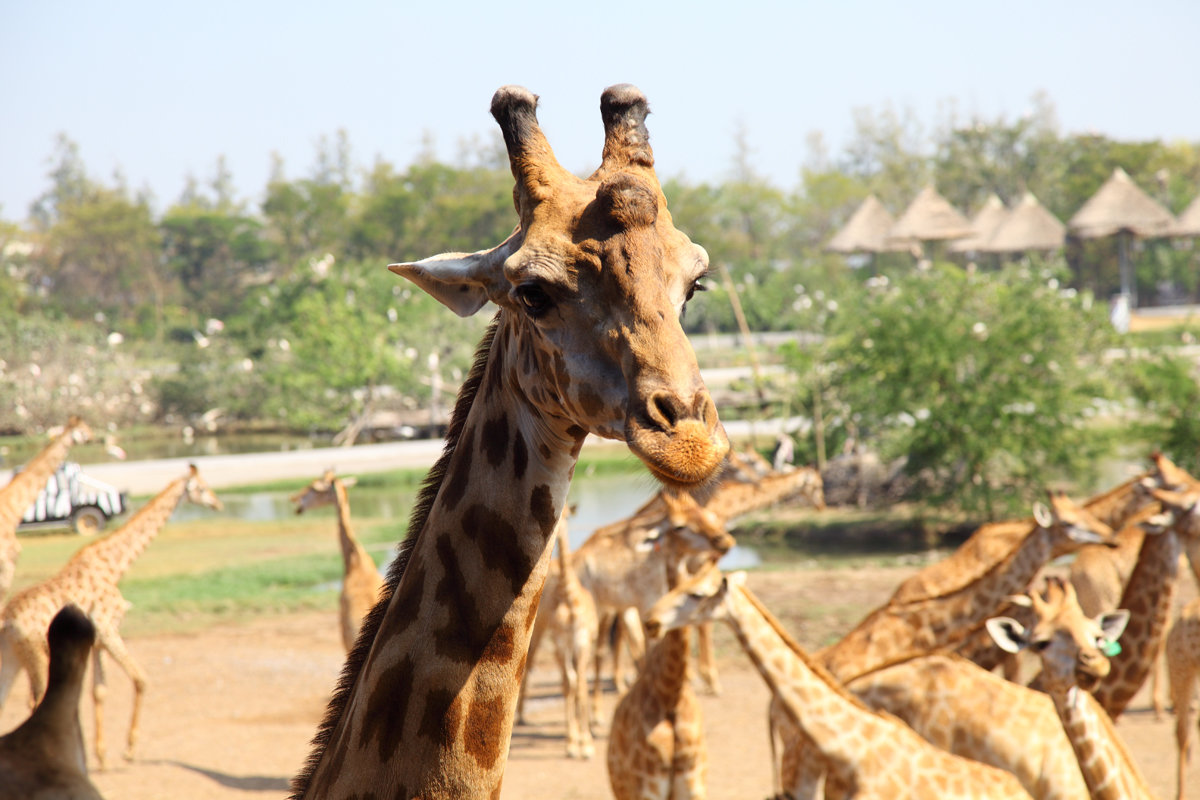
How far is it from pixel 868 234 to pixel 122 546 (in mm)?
42866

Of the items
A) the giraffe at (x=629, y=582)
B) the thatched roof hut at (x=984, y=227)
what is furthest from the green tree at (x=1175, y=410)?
the thatched roof hut at (x=984, y=227)

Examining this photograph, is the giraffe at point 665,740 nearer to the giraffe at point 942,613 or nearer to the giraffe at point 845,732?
the giraffe at point 845,732

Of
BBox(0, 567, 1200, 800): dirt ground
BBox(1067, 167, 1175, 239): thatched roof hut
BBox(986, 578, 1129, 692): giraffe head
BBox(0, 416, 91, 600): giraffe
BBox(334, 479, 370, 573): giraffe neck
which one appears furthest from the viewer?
BBox(1067, 167, 1175, 239): thatched roof hut

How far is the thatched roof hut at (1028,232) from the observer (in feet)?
145

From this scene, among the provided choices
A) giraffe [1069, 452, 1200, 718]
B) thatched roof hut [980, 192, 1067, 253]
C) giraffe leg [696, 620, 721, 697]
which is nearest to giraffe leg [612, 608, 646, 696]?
giraffe leg [696, 620, 721, 697]

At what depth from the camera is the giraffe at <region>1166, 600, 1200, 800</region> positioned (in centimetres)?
748

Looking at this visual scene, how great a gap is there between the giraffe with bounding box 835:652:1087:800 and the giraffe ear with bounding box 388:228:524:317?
365 cm

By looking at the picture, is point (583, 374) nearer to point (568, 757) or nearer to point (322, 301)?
point (568, 757)

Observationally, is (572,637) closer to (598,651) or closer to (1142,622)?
(598,651)

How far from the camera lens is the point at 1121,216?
4344 centimetres

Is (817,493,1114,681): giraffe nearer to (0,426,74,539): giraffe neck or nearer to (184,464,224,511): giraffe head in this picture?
(184,464,224,511): giraffe head

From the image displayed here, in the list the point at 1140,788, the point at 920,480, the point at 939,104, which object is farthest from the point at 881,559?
the point at 939,104

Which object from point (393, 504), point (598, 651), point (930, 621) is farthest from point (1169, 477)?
point (393, 504)

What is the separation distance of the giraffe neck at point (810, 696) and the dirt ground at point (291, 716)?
9.28 ft
